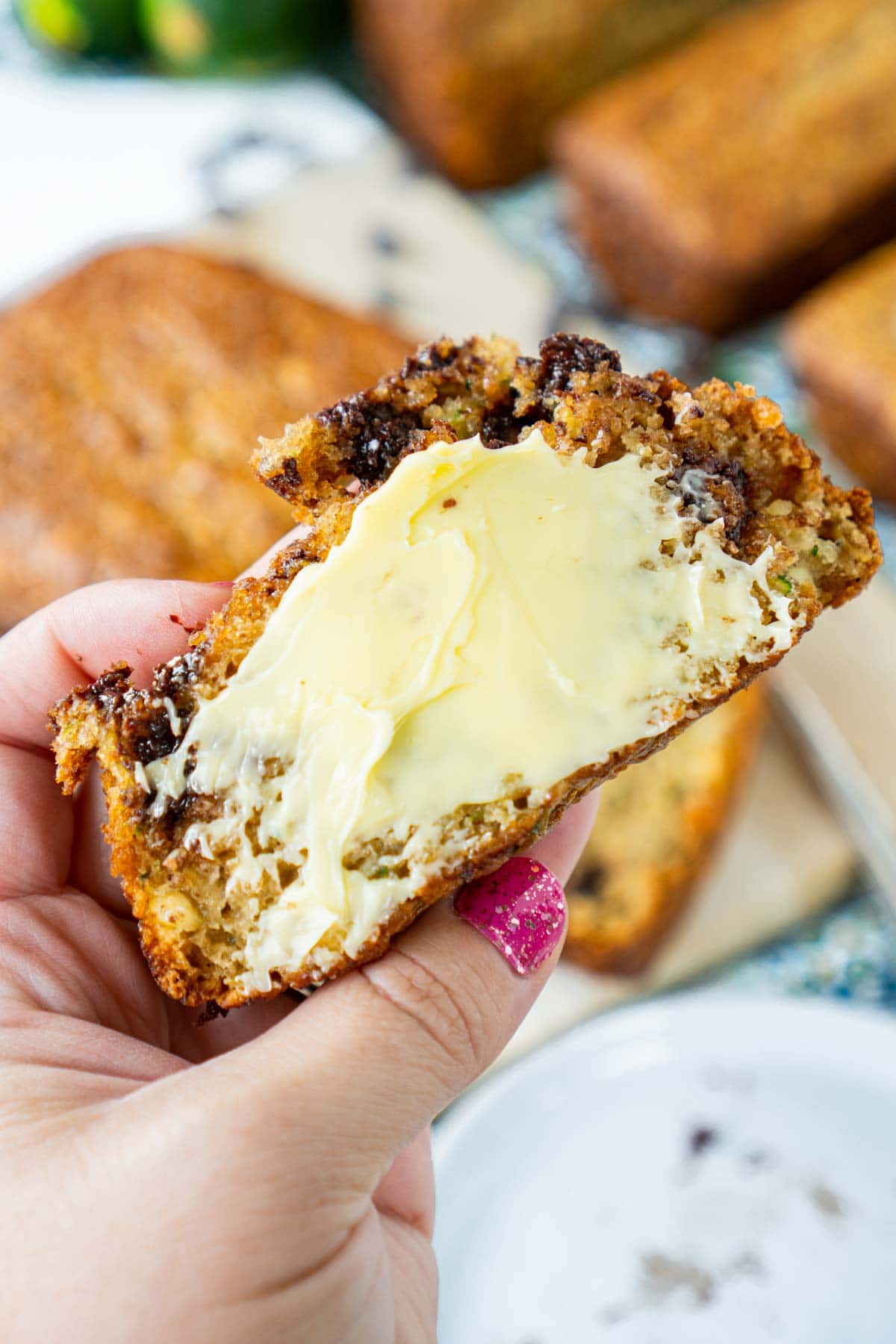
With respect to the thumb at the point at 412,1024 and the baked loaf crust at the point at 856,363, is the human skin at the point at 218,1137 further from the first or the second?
the baked loaf crust at the point at 856,363

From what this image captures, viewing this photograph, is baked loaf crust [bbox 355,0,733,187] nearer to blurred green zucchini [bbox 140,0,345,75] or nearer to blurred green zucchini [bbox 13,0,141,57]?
blurred green zucchini [bbox 140,0,345,75]

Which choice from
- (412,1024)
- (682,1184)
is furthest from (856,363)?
(412,1024)

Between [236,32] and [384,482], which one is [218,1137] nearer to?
[384,482]

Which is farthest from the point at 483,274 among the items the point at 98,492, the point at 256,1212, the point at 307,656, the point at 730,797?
the point at 256,1212

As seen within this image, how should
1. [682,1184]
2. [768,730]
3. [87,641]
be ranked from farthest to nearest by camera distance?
[768,730] < [682,1184] < [87,641]

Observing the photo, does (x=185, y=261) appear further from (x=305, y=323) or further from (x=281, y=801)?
(x=281, y=801)

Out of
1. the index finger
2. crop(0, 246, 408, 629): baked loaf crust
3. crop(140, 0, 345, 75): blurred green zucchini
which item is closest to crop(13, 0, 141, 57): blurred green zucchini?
crop(140, 0, 345, 75): blurred green zucchini

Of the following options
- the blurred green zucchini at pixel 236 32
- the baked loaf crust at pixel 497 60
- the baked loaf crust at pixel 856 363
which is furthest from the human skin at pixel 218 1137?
the blurred green zucchini at pixel 236 32
